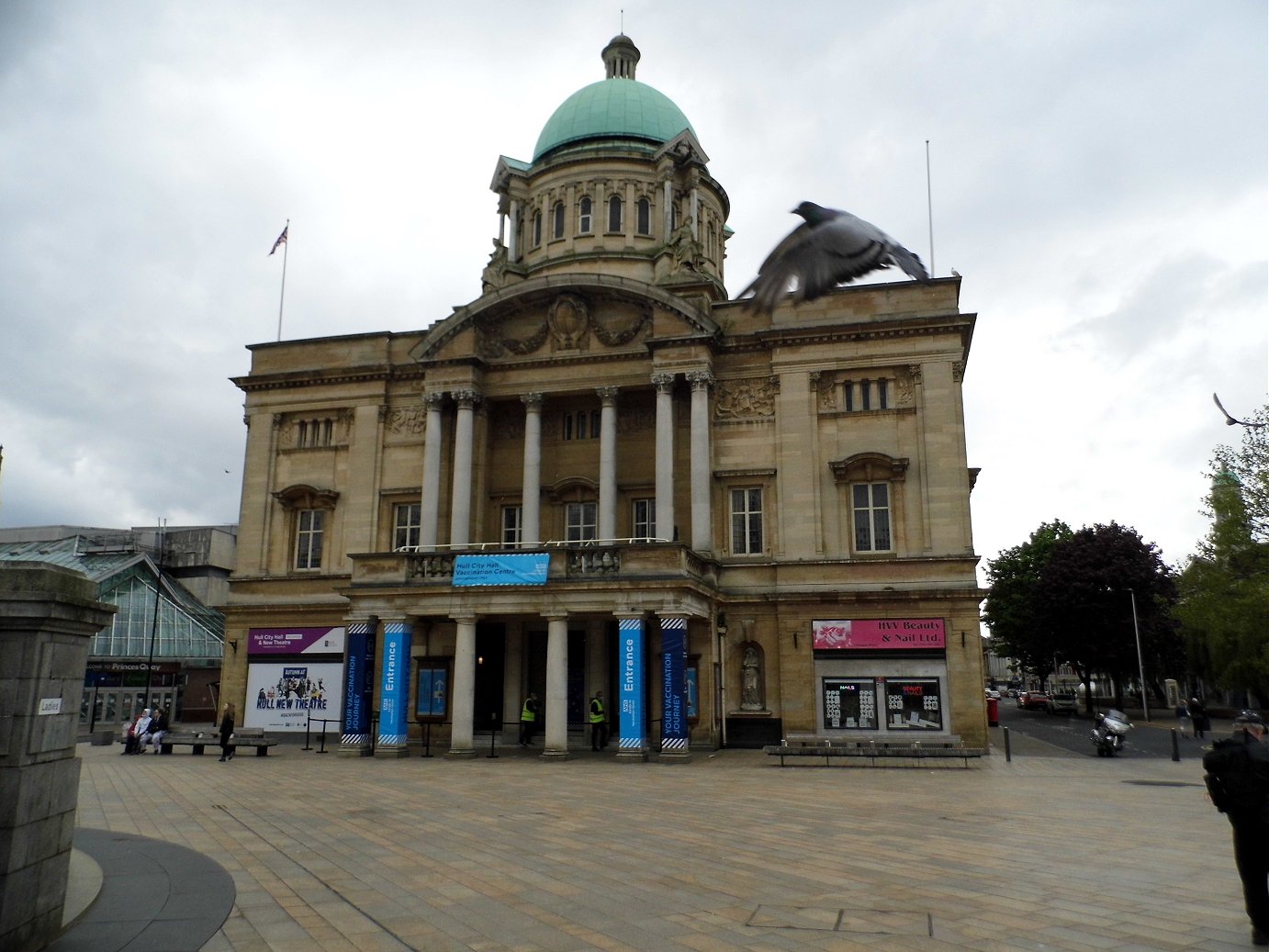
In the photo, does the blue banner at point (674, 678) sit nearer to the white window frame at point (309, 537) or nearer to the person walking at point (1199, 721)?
the white window frame at point (309, 537)

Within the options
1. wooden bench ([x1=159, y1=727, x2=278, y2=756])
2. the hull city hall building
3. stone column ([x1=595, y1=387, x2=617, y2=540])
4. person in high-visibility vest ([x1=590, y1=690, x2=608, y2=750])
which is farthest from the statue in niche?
wooden bench ([x1=159, y1=727, x2=278, y2=756])

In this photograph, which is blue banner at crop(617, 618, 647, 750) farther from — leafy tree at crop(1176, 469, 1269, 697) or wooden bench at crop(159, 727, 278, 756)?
leafy tree at crop(1176, 469, 1269, 697)

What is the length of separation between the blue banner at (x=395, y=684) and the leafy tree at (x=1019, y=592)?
45857 mm

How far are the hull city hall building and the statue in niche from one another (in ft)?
0.28

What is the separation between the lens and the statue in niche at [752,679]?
106ft

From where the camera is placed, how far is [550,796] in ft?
59.5

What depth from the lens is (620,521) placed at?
117 ft

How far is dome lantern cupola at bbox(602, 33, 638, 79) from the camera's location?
50.2 m

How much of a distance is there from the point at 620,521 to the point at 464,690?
30.6 ft

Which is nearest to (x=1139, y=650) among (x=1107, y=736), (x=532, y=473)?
(x=1107, y=736)

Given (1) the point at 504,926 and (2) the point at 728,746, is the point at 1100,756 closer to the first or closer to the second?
(2) the point at 728,746

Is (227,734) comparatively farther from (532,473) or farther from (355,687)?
(532,473)

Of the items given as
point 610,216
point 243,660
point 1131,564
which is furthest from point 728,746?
point 1131,564

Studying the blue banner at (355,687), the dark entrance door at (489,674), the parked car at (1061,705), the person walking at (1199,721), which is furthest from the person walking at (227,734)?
the parked car at (1061,705)
